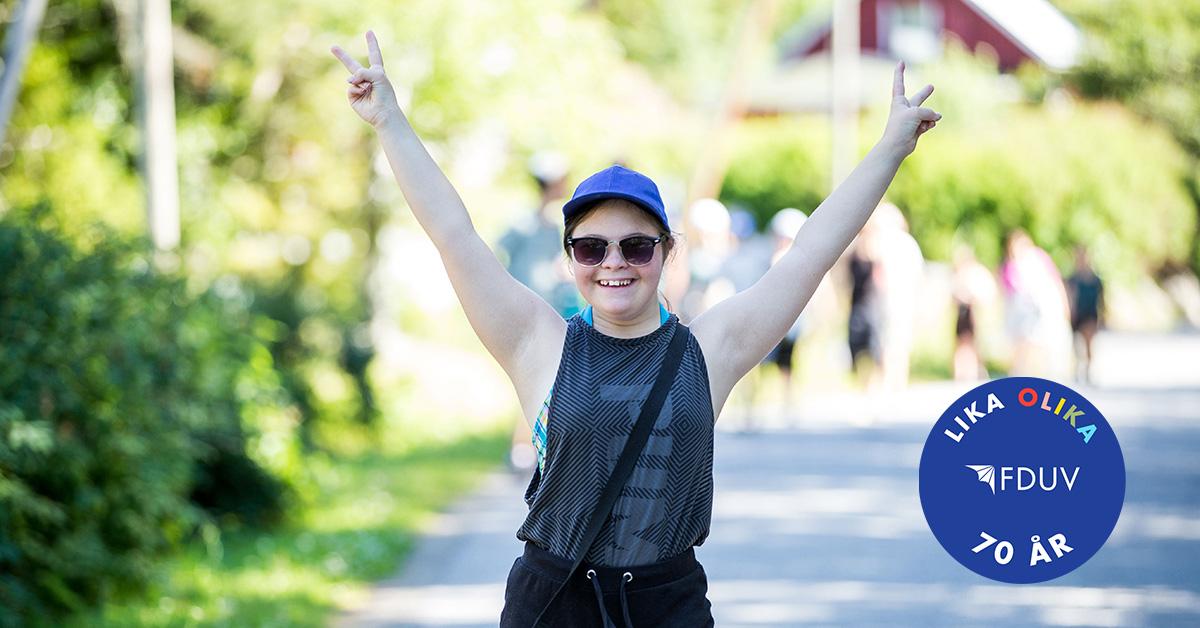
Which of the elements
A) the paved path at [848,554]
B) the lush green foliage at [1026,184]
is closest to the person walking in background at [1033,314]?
the paved path at [848,554]

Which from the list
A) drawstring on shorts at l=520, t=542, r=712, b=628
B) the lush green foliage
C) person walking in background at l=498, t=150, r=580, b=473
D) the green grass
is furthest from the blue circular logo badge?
the lush green foliage

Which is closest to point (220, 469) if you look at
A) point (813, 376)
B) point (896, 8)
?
point (813, 376)

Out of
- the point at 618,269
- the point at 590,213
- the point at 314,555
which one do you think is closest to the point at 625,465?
the point at 618,269

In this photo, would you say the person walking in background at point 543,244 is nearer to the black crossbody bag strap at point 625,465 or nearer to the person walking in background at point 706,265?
the person walking in background at point 706,265

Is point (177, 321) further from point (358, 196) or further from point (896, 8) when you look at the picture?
point (896, 8)

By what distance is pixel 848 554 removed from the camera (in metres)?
8.82

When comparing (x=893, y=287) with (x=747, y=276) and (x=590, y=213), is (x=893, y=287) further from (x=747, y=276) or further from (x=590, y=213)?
(x=590, y=213)

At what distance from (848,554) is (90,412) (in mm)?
4189

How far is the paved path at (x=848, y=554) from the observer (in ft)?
24.3

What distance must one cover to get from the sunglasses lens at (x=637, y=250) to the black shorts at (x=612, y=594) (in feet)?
Result: 1.97

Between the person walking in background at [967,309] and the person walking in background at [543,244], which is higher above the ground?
the person walking in background at [967,309]

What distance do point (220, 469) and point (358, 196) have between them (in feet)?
28.4

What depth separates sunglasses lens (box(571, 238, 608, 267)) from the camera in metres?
3.31

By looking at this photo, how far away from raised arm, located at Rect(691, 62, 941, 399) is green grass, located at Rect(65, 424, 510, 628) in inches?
156
